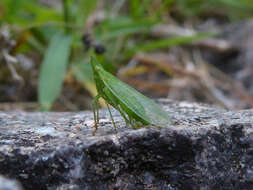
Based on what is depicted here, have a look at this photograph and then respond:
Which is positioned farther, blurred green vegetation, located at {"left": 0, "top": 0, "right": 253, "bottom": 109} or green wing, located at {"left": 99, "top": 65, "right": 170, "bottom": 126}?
blurred green vegetation, located at {"left": 0, "top": 0, "right": 253, "bottom": 109}

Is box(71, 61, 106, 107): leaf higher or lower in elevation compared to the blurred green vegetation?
lower

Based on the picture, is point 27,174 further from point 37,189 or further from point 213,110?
point 213,110

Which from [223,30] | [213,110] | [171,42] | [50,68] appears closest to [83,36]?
[50,68]

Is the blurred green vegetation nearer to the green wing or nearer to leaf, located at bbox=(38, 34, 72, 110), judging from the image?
leaf, located at bbox=(38, 34, 72, 110)

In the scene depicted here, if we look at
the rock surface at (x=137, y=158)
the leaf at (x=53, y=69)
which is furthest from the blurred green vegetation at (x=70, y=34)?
the rock surface at (x=137, y=158)

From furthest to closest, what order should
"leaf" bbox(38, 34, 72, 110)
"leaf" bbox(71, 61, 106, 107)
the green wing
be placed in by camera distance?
"leaf" bbox(71, 61, 106, 107)
"leaf" bbox(38, 34, 72, 110)
the green wing

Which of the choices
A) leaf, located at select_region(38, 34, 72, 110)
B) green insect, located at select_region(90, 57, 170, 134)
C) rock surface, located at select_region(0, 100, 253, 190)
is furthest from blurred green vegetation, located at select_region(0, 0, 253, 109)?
rock surface, located at select_region(0, 100, 253, 190)

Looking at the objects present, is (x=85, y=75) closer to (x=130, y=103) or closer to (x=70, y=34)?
(x=70, y=34)
